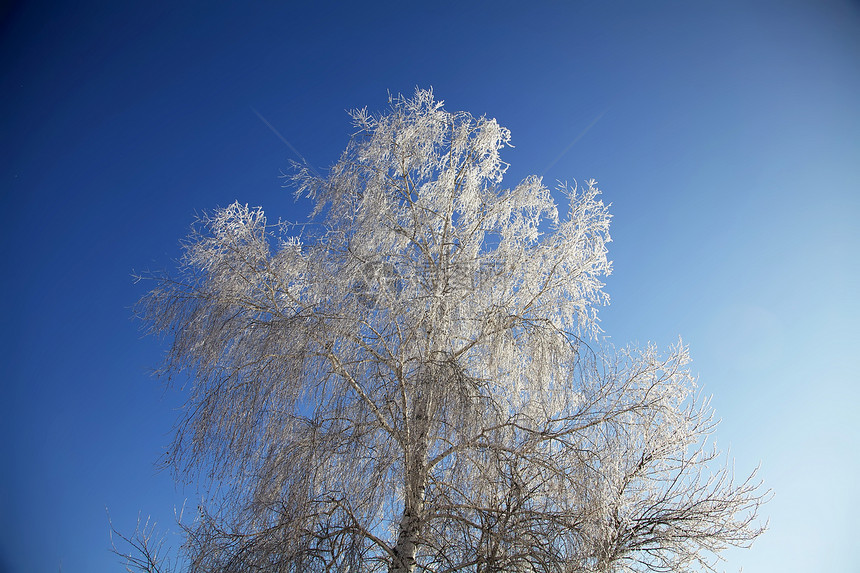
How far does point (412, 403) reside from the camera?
13.5ft

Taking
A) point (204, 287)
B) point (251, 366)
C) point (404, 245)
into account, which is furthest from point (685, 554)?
point (204, 287)

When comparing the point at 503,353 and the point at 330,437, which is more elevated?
the point at 503,353

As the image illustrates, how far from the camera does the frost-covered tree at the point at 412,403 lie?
3.94 meters

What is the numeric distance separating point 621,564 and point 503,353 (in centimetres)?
276

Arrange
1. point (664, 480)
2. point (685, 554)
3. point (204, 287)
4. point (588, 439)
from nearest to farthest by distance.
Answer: point (588, 439) < point (204, 287) < point (685, 554) < point (664, 480)

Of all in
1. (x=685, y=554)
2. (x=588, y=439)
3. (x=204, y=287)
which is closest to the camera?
(x=588, y=439)

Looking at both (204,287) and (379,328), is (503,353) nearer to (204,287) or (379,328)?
(379,328)

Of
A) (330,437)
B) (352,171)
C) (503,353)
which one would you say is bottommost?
(330,437)

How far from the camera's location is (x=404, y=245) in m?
5.74

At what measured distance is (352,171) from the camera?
5723 millimetres

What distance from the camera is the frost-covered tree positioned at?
12.9 ft

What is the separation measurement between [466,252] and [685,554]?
400 centimetres

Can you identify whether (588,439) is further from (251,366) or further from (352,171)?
(352,171)

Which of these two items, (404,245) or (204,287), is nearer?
(204,287)
